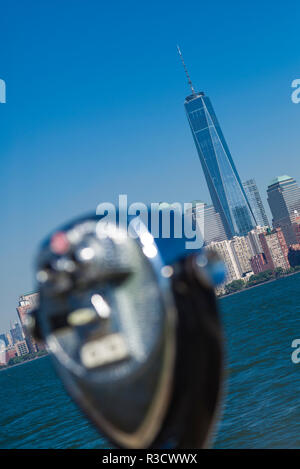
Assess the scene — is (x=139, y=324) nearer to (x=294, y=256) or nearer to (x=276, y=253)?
(x=294, y=256)

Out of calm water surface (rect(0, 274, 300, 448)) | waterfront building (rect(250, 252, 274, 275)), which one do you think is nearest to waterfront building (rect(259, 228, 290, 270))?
waterfront building (rect(250, 252, 274, 275))

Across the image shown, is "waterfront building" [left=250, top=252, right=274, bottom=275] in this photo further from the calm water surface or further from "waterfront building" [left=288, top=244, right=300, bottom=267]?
the calm water surface

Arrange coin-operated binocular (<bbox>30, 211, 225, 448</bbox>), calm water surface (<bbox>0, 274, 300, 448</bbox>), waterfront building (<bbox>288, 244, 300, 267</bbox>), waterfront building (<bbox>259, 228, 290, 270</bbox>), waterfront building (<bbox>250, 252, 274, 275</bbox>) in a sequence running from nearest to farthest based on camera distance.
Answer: coin-operated binocular (<bbox>30, 211, 225, 448</bbox>) → calm water surface (<bbox>0, 274, 300, 448</bbox>) → waterfront building (<bbox>288, 244, 300, 267</bbox>) → waterfront building (<bbox>259, 228, 290, 270</bbox>) → waterfront building (<bbox>250, 252, 274, 275</bbox>)

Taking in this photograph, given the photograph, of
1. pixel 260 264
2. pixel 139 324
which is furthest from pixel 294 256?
pixel 139 324

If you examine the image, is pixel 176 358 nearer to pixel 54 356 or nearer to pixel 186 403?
pixel 186 403

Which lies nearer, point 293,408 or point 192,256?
point 192,256

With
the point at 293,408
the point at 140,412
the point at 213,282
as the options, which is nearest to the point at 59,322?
the point at 140,412

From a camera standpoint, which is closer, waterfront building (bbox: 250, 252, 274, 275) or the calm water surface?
the calm water surface

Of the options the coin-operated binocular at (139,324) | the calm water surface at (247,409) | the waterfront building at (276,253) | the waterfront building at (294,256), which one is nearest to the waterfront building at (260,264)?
the waterfront building at (276,253)

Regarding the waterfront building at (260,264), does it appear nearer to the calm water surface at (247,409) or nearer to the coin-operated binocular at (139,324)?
the calm water surface at (247,409)
